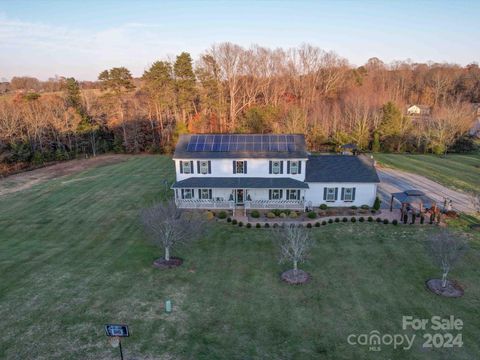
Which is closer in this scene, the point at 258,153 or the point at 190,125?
the point at 258,153

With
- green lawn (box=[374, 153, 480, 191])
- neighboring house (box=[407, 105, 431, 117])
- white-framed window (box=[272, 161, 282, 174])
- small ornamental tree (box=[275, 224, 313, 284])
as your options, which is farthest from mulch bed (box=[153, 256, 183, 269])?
neighboring house (box=[407, 105, 431, 117])

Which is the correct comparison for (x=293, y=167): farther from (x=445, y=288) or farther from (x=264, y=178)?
(x=445, y=288)

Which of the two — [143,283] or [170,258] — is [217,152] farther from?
[143,283]

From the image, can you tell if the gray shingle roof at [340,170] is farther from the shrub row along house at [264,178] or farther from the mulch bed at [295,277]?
the mulch bed at [295,277]

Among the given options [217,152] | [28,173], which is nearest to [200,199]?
[217,152]

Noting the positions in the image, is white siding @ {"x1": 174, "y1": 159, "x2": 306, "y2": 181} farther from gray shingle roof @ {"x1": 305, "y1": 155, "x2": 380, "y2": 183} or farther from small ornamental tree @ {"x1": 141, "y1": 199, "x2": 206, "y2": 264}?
small ornamental tree @ {"x1": 141, "y1": 199, "x2": 206, "y2": 264}

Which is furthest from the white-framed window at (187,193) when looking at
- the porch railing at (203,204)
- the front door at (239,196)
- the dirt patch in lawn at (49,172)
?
the dirt patch in lawn at (49,172)

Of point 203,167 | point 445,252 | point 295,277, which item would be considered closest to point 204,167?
point 203,167
